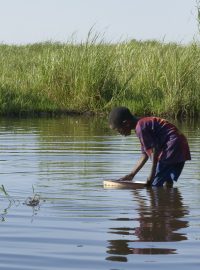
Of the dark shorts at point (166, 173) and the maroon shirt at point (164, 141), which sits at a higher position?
the maroon shirt at point (164, 141)

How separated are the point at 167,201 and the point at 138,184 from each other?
2.67ft

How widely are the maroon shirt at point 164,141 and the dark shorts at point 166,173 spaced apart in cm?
9

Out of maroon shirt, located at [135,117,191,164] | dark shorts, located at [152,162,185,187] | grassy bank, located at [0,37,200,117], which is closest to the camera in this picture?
maroon shirt, located at [135,117,191,164]

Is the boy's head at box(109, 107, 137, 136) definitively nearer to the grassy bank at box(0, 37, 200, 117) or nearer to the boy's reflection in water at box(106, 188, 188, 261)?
the boy's reflection in water at box(106, 188, 188, 261)

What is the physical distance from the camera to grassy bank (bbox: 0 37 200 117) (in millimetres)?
21906

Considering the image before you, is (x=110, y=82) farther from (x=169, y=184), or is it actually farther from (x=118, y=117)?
(x=118, y=117)

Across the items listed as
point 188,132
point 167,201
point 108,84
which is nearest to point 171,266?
point 167,201

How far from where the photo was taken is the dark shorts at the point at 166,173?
10875 millimetres

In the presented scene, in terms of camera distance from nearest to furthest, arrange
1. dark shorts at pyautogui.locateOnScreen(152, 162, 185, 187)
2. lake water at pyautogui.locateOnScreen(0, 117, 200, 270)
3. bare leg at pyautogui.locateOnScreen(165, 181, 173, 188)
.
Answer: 1. lake water at pyautogui.locateOnScreen(0, 117, 200, 270)
2. dark shorts at pyautogui.locateOnScreen(152, 162, 185, 187)
3. bare leg at pyautogui.locateOnScreen(165, 181, 173, 188)

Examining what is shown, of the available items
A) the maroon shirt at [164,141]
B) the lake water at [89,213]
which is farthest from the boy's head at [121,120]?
the lake water at [89,213]

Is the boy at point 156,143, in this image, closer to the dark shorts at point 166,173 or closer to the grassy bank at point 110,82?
the dark shorts at point 166,173

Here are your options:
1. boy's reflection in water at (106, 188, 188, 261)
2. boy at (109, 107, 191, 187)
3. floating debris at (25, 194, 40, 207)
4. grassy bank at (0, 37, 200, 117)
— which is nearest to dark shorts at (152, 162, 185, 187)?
boy at (109, 107, 191, 187)

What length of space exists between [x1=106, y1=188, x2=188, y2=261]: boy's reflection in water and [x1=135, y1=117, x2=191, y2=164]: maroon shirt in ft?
1.44

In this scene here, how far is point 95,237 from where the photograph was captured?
775 centimetres
